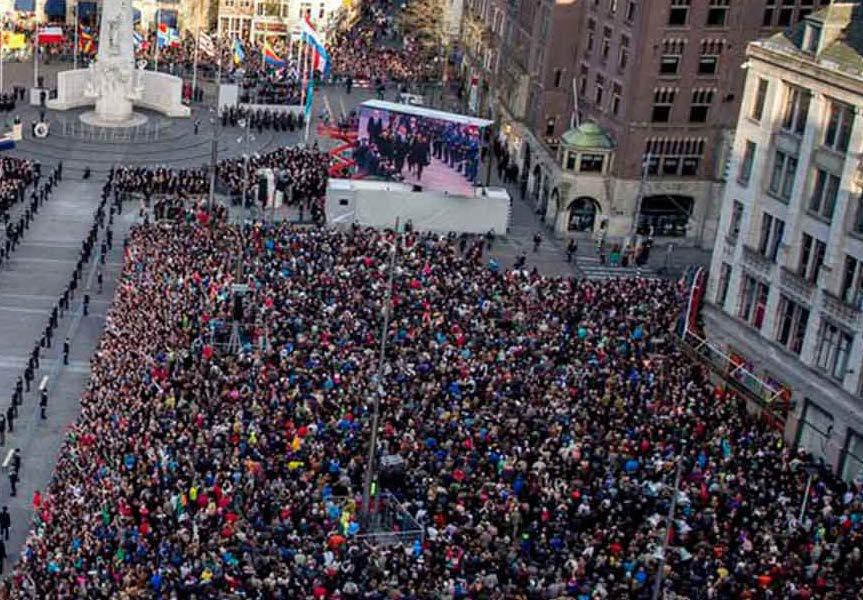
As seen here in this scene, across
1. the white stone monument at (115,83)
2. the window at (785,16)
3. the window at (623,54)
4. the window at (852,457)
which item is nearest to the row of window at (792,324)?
the window at (852,457)

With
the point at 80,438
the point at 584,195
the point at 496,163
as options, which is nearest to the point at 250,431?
the point at 80,438

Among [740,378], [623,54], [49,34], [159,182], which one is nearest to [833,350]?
[740,378]

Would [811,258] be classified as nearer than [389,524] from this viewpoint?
No

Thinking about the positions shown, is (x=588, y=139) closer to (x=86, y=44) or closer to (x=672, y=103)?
(x=672, y=103)

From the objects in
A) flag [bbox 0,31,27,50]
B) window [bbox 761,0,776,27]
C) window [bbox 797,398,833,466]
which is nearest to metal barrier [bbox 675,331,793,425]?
window [bbox 797,398,833,466]

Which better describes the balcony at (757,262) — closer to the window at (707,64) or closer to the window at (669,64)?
the window at (669,64)

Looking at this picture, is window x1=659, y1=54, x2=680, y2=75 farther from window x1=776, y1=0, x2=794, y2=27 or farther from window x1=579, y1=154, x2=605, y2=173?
window x1=776, y1=0, x2=794, y2=27

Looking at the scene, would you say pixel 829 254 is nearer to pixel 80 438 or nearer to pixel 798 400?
pixel 798 400
